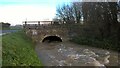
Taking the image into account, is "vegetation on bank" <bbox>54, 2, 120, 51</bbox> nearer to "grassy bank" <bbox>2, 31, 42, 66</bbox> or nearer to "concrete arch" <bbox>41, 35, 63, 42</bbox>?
"concrete arch" <bbox>41, 35, 63, 42</bbox>

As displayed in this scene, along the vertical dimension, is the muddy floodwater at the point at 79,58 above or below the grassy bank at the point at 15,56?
below

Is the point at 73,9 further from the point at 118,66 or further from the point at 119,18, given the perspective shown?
the point at 118,66

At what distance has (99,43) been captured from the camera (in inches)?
1400

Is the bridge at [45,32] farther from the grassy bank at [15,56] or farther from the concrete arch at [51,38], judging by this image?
the grassy bank at [15,56]

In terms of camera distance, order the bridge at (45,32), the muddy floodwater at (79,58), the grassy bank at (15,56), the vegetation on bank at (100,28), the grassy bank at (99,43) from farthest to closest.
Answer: the bridge at (45,32)
the vegetation on bank at (100,28)
the grassy bank at (99,43)
the muddy floodwater at (79,58)
the grassy bank at (15,56)

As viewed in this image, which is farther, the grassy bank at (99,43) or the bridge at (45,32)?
the bridge at (45,32)

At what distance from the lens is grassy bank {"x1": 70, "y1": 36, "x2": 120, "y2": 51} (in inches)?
1282

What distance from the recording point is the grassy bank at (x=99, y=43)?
32575 mm

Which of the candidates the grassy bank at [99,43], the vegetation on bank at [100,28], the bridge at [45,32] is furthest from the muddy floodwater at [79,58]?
the bridge at [45,32]

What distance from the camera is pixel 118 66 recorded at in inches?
820

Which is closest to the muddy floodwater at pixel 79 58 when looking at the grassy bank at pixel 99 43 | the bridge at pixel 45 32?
the grassy bank at pixel 99 43

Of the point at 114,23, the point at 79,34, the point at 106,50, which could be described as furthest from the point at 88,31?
the point at 106,50

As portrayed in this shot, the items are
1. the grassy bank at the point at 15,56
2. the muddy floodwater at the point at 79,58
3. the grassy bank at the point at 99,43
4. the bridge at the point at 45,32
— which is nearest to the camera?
the grassy bank at the point at 15,56

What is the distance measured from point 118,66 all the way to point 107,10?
1752 centimetres
